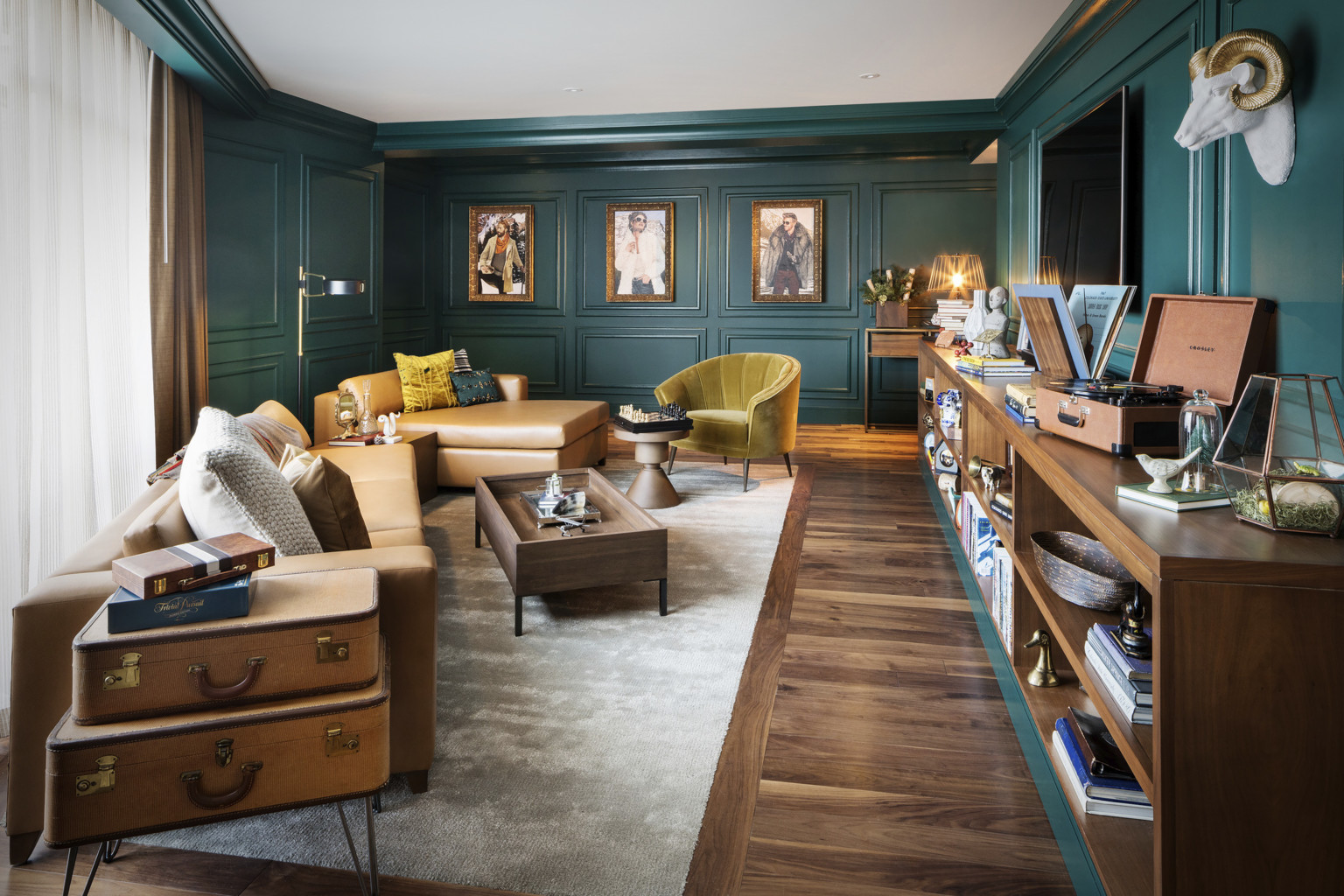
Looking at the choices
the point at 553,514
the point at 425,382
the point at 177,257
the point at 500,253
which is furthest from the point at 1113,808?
the point at 500,253

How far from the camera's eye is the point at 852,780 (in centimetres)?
223

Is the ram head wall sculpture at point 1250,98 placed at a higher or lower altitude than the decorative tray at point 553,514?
higher

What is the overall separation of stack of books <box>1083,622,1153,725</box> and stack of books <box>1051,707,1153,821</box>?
18 centimetres

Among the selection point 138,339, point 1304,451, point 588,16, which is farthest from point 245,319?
point 1304,451

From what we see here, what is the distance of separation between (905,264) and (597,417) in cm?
345

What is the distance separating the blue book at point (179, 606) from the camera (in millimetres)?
1619

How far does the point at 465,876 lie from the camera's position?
6.03 feet

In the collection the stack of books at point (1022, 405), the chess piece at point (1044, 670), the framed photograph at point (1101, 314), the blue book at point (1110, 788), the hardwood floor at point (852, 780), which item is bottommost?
the hardwood floor at point (852, 780)

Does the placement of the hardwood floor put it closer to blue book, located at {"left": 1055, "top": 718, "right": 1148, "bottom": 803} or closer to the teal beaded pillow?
blue book, located at {"left": 1055, "top": 718, "right": 1148, "bottom": 803}

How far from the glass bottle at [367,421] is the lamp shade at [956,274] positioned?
4651 millimetres

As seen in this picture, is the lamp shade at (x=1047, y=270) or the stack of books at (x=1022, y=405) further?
the lamp shade at (x=1047, y=270)

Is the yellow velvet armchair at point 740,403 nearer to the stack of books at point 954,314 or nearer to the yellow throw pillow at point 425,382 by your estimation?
the stack of books at point 954,314

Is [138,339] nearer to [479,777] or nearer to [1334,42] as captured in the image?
[479,777]

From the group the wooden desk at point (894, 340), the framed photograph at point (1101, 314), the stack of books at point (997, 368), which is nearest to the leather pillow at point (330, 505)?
the framed photograph at point (1101, 314)
